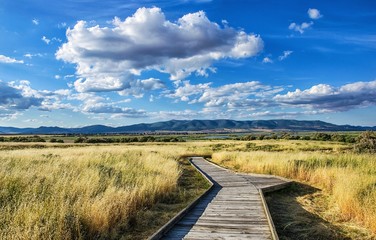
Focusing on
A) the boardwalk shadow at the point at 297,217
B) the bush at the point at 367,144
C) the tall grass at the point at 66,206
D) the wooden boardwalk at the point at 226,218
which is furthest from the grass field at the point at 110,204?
the bush at the point at 367,144

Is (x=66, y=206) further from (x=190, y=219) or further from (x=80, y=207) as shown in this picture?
(x=190, y=219)

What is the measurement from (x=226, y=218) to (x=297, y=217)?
10.3 feet

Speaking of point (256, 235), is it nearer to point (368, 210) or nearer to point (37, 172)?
point (368, 210)

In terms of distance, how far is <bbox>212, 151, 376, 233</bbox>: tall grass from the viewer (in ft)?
32.2

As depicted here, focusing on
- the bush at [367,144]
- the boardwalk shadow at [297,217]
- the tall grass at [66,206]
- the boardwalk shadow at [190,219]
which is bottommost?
the boardwalk shadow at [297,217]

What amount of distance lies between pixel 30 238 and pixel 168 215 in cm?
463

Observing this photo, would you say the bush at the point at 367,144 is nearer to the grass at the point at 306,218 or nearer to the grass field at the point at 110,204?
the grass field at the point at 110,204

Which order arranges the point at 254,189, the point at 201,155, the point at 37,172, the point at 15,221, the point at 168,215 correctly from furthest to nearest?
the point at 201,155, the point at 254,189, the point at 37,172, the point at 168,215, the point at 15,221

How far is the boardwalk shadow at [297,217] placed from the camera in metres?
8.64

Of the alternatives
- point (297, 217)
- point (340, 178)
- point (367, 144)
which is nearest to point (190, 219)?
point (297, 217)

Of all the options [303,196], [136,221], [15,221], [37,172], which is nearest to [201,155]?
[303,196]

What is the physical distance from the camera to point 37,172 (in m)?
12.1

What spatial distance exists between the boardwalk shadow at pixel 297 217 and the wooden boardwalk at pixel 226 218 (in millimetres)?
762

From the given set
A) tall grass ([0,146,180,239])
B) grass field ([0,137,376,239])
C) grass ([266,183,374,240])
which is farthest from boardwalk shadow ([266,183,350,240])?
tall grass ([0,146,180,239])
